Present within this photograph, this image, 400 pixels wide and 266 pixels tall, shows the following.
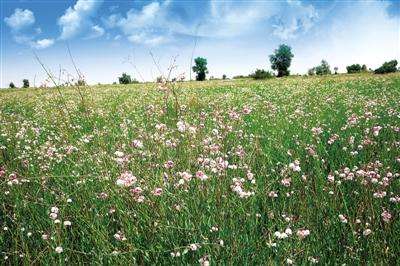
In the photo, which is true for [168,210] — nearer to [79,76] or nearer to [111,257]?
[111,257]

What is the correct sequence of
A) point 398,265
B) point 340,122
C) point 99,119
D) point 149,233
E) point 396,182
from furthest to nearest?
point 99,119, point 340,122, point 396,182, point 149,233, point 398,265

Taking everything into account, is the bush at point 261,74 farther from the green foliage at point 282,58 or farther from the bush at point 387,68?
the green foliage at point 282,58

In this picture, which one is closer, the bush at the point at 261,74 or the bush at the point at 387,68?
the bush at the point at 387,68

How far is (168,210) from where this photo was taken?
3.96 m

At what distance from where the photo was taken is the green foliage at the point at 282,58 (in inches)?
4970

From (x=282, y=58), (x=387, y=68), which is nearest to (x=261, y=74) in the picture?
(x=387, y=68)

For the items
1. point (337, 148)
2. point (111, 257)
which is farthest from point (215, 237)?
point (337, 148)

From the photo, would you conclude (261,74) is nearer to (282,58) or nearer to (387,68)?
(387,68)

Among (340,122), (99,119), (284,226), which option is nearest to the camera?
(284,226)

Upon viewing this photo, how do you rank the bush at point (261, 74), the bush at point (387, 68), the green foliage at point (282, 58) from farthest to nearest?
1. the green foliage at point (282, 58)
2. the bush at point (261, 74)
3. the bush at point (387, 68)

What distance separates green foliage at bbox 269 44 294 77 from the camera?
4970 inches

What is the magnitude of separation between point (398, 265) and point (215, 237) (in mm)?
1578

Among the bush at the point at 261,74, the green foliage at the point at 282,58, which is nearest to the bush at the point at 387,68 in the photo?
Result: the bush at the point at 261,74

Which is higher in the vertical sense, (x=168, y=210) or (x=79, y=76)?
(x=79, y=76)
